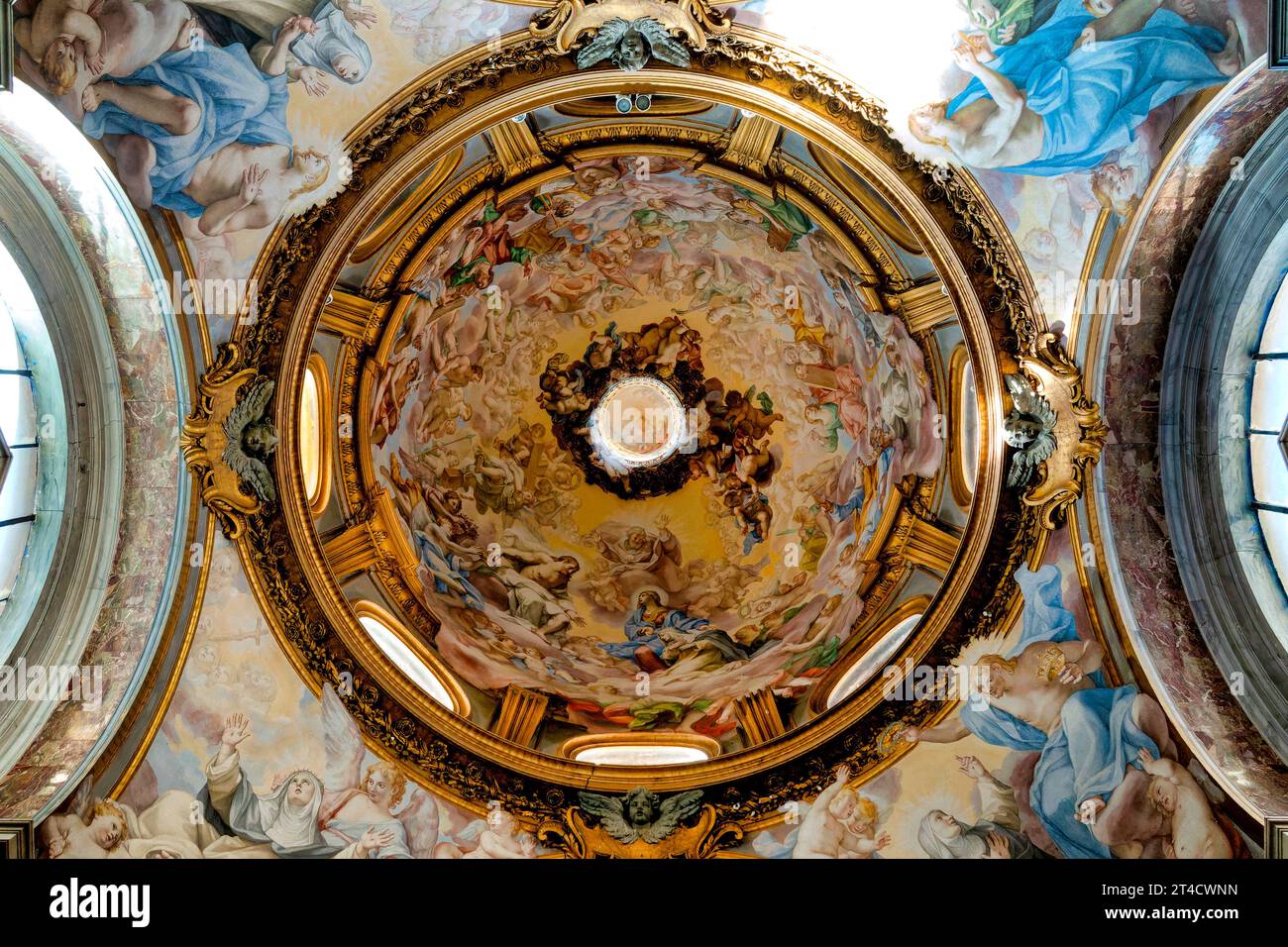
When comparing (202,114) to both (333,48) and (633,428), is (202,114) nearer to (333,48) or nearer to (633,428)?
(333,48)

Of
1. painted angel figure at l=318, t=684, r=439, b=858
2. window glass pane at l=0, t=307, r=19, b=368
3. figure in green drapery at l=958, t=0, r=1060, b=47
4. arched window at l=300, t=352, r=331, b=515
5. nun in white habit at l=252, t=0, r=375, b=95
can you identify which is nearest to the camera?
figure in green drapery at l=958, t=0, r=1060, b=47

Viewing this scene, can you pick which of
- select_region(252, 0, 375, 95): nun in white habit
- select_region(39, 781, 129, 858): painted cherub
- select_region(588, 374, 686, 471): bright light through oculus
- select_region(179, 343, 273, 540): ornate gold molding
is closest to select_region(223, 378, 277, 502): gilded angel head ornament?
select_region(179, 343, 273, 540): ornate gold molding

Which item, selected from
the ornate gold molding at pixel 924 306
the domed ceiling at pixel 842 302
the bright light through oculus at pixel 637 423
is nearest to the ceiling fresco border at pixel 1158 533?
the domed ceiling at pixel 842 302

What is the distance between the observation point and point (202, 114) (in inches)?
445

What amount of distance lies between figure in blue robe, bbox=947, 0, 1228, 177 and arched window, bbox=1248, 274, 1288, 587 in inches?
84.1

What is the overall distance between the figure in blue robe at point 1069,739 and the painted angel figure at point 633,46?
6302mm

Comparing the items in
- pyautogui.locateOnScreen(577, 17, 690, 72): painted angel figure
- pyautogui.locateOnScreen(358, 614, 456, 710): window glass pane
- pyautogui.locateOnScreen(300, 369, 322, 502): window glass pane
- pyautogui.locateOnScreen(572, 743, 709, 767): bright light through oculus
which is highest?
pyautogui.locateOnScreen(577, 17, 690, 72): painted angel figure

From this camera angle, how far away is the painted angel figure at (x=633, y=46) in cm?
1148

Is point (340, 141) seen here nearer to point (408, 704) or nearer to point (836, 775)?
point (408, 704)

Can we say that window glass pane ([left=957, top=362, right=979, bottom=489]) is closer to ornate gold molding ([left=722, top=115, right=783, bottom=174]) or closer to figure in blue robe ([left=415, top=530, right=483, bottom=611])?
ornate gold molding ([left=722, top=115, right=783, bottom=174])

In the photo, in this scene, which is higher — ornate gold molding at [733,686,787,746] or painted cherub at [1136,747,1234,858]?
ornate gold molding at [733,686,787,746]

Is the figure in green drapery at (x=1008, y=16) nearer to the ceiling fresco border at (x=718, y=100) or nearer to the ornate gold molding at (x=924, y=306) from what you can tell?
the ceiling fresco border at (x=718, y=100)

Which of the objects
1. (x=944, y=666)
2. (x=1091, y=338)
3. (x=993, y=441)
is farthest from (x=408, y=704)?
(x=1091, y=338)

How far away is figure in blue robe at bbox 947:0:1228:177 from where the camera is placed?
10.9 meters
